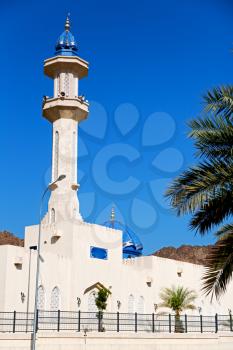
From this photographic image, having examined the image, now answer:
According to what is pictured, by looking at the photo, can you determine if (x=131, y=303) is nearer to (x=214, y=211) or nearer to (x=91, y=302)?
(x=91, y=302)

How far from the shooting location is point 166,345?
27172 mm

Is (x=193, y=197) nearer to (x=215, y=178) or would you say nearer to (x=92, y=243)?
(x=215, y=178)

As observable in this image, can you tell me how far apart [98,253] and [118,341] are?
9.30 meters

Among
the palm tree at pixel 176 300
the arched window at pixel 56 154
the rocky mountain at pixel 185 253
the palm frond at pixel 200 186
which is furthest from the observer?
the rocky mountain at pixel 185 253

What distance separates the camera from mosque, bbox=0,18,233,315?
1171 inches

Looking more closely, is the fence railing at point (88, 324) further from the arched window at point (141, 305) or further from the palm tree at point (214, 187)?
the palm tree at point (214, 187)

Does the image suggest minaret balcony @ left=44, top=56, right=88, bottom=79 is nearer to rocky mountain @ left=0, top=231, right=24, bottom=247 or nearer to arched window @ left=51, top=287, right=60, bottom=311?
arched window @ left=51, top=287, right=60, bottom=311

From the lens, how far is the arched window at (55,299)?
3100 centimetres

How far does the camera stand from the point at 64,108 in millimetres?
36938

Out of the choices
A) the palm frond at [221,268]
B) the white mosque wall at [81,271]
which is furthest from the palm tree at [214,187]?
the white mosque wall at [81,271]

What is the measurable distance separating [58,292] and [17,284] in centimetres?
317

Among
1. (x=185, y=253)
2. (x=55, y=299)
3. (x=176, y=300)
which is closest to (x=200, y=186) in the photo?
(x=55, y=299)

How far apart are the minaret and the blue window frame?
2644 mm

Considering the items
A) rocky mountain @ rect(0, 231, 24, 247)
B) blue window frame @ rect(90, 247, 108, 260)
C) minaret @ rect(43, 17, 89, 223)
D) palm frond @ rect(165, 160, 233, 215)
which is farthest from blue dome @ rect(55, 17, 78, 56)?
rocky mountain @ rect(0, 231, 24, 247)
